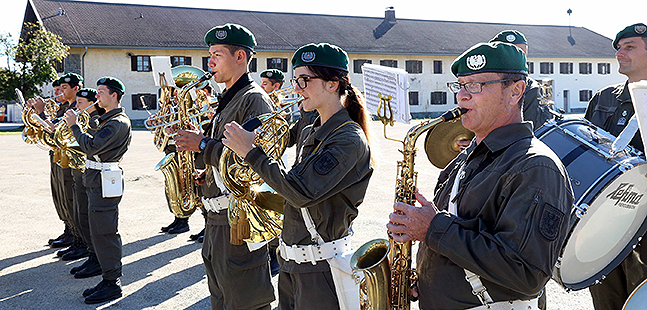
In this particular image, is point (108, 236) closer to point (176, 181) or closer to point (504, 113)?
point (176, 181)

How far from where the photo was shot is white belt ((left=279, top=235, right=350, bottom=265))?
11.0 ft

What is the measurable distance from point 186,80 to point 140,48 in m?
35.6

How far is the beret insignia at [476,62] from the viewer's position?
2461mm

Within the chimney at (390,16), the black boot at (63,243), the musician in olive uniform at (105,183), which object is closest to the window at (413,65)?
the chimney at (390,16)

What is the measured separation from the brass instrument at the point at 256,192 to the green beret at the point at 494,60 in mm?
1579

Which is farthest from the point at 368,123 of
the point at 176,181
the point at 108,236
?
the point at 108,236

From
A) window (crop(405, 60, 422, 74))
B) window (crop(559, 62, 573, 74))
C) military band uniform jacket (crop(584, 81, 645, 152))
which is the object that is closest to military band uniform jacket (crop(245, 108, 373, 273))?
military band uniform jacket (crop(584, 81, 645, 152))

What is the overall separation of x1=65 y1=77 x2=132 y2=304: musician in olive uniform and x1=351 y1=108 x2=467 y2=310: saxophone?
4.17 m

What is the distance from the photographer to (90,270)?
689cm

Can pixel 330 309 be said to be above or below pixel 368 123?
below

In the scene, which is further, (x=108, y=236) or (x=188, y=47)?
(x=188, y=47)

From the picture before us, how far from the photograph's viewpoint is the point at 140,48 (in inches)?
1580

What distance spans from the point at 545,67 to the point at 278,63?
86.6 feet

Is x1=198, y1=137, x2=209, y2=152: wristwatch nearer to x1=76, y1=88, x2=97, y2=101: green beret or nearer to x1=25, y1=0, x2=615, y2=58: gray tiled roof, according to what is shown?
x1=76, y1=88, x2=97, y2=101: green beret
